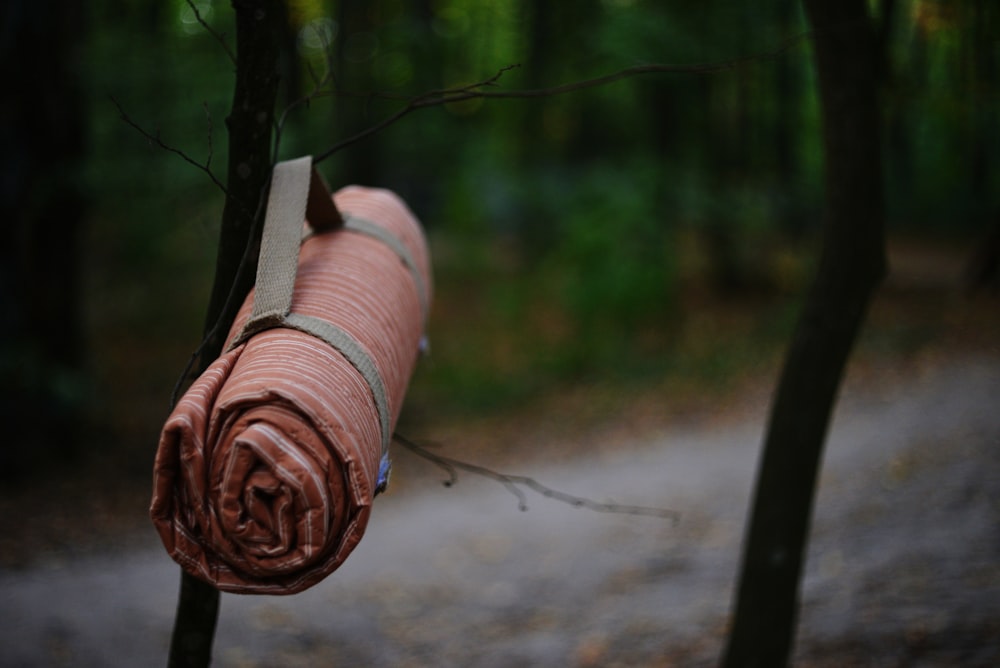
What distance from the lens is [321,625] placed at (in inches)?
259

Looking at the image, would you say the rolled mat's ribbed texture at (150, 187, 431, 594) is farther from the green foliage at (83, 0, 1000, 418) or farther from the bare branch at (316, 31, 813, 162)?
the green foliage at (83, 0, 1000, 418)

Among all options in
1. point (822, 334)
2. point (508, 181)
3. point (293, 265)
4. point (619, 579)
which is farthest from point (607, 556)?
point (508, 181)

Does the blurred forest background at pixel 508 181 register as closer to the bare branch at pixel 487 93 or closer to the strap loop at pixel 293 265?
the bare branch at pixel 487 93

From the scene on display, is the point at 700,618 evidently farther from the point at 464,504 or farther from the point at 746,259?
the point at 746,259

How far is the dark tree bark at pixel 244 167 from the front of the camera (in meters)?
2.24

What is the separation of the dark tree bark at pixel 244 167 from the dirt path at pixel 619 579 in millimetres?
3884

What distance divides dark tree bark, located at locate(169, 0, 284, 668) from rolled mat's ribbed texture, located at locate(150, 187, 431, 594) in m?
0.64

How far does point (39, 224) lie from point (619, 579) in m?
7.59

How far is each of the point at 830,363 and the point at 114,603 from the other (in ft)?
18.6

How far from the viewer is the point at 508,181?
18562 mm

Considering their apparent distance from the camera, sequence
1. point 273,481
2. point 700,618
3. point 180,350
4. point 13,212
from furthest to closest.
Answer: point 180,350 → point 13,212 → point 700,618 → point 273,481

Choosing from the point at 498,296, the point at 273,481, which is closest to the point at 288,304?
the point at 273,481

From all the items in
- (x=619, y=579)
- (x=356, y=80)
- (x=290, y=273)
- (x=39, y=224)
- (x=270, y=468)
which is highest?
(x=356, y=80)

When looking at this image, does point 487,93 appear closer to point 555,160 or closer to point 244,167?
point 244,167
